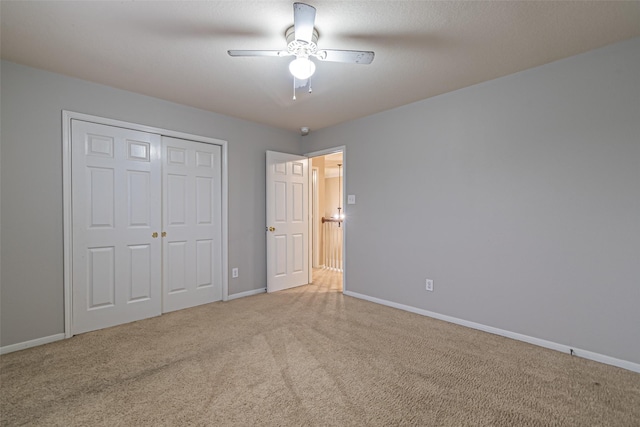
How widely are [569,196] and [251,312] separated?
3.20 metres

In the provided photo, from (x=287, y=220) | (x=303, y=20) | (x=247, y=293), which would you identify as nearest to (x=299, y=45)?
(x=303, y=20)

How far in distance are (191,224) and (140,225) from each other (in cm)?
56

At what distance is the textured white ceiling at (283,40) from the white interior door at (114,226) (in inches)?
24.1

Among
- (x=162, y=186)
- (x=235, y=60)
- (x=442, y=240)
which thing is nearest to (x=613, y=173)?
(x=442, y=240)

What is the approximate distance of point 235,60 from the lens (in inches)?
97.0

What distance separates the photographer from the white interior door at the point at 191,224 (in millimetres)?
3455

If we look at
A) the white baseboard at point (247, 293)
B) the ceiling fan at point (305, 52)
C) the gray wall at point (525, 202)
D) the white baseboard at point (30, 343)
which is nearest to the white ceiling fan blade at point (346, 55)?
the ceiling fan at point (305, 52)

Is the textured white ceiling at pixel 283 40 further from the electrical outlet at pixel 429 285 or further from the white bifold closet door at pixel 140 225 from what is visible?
the electrical outlet at pixel 429 285

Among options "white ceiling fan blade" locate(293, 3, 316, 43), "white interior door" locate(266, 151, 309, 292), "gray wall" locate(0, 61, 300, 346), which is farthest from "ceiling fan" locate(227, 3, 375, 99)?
"white interior door" locate(266, 151, 309, 292)

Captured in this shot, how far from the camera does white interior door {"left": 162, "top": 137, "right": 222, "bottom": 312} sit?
346 centimetres

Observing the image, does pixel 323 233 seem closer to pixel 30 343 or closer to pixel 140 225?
pixel 140 225

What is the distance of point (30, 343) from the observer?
2568 millimetres

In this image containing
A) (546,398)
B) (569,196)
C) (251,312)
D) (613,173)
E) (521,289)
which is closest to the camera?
(546,398)

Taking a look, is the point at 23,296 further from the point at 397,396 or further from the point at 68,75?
the point at 397,396
